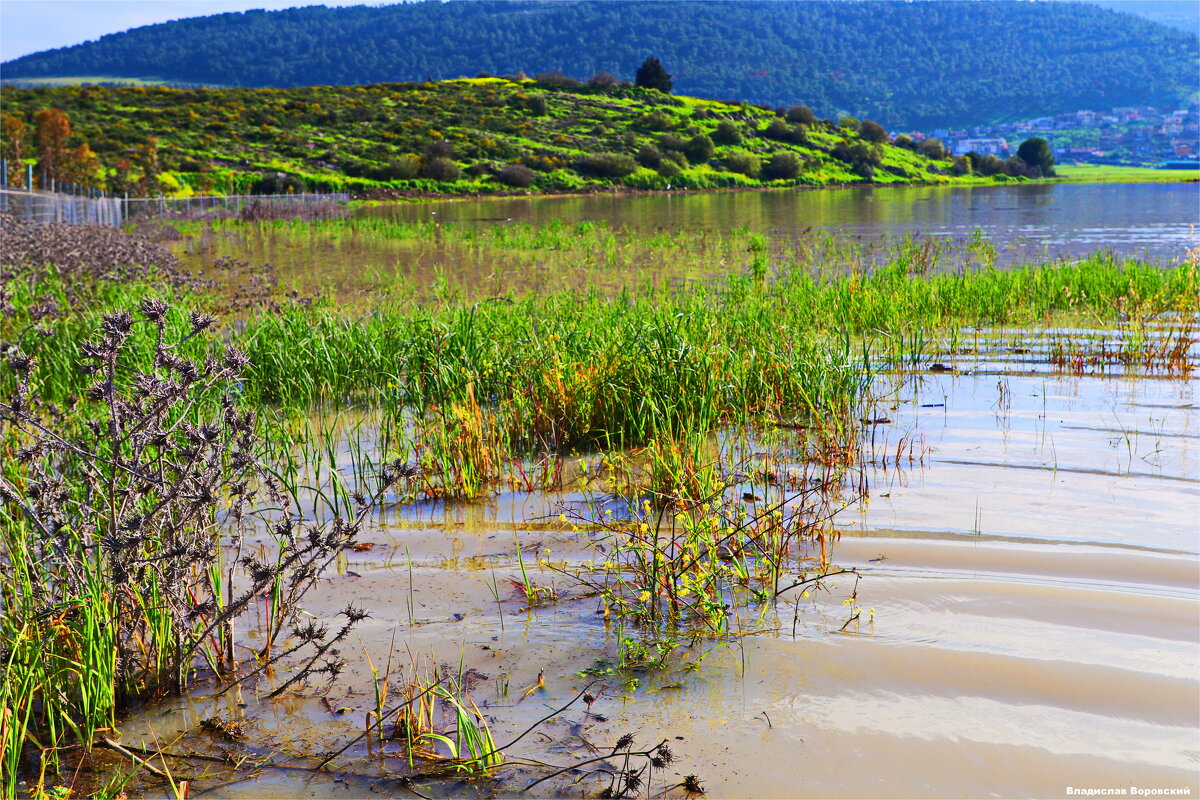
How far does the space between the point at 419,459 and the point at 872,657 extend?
8.43ft

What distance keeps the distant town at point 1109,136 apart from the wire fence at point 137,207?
9781 centimetres

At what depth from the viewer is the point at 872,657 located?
2.80 m

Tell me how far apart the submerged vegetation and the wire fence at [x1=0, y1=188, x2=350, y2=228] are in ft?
23.3

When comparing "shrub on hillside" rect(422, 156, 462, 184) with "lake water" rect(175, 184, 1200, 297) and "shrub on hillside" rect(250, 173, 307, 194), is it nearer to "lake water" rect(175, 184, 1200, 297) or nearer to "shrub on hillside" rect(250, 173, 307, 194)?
"shrub on hillside" rect(250, 173, 307, 194)

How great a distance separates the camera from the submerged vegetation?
2.53 metres

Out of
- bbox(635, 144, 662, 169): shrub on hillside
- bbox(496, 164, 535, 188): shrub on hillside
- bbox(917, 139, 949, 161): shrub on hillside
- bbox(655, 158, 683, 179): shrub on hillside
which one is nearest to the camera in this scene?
bbox(496, 164, 535, 188): shrub on hillside

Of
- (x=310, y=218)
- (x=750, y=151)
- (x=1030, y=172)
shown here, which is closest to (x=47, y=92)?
(x=310, y=218)

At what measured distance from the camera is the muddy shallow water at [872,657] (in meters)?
2.29

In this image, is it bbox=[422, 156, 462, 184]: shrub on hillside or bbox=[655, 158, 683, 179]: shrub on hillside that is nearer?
bbox=[422, 156, 462, 184]: shrub on hillside

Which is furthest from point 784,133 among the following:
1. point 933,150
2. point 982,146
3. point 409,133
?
point 982,146

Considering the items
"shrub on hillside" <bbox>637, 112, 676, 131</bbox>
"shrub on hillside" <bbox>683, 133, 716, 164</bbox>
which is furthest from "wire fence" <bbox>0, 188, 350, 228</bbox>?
"shrub on hillside" <bbox>637, 112, 676, 131</bbox>

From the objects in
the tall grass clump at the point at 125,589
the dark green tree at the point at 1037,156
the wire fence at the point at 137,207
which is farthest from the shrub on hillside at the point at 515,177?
the tall grass clump at the point at 125,589

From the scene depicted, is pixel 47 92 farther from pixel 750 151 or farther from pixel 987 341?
pixel 987 341

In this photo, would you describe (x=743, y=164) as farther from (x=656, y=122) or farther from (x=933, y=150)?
(x=933, y=150)
